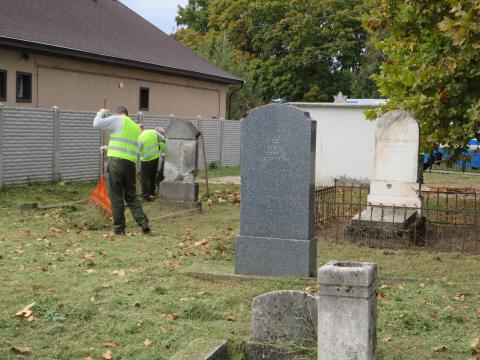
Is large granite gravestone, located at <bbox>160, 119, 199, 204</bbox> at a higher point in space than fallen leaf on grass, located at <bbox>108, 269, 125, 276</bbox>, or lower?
higher

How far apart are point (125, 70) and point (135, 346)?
2186cm

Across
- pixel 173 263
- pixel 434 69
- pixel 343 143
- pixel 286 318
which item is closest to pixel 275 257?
pixel 173 263

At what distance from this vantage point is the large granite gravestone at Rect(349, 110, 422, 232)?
13383 millimetres

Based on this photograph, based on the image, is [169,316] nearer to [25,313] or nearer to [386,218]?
[25,313]

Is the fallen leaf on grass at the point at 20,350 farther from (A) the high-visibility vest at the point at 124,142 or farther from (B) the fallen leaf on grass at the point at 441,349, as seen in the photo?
(A) the high-visibility vest at the point at 124,142

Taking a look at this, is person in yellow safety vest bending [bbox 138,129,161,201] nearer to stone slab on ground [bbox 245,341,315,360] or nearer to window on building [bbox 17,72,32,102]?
window on building [bbox 17,72,32,102]

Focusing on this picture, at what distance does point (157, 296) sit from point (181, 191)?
8586mm

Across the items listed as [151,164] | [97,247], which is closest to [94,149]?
[151,164]

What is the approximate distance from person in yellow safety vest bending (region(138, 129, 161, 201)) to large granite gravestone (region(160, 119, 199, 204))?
1.66 ft

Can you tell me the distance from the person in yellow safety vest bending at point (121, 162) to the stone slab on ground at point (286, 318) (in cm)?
649

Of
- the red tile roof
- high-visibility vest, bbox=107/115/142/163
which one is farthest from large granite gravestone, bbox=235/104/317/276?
the red tile roof

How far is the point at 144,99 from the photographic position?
2889 cm

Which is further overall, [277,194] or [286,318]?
[277,194]

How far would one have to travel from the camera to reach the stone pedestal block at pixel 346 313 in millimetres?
5344
